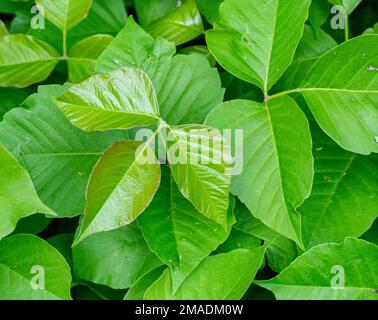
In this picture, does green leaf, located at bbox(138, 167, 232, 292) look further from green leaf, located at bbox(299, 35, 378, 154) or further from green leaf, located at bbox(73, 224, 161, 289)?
green leaf, located at bbox(299, 35, 378, 154)

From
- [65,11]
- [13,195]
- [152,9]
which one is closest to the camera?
[13,195]

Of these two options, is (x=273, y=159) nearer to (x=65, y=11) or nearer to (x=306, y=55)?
(x=306, y=55)

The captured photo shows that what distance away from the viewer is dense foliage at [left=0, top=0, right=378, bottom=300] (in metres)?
0.69

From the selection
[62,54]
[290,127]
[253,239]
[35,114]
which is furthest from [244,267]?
[62,54]

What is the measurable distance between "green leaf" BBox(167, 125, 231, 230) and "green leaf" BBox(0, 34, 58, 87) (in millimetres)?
326

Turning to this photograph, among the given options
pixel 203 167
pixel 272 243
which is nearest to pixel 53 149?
pixel 203 167

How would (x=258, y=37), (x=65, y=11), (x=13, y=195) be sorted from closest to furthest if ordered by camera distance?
1. (x=13, y=195)
2. (x=258, y=37)
3. (x=65, y=11)

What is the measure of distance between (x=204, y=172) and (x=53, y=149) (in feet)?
0.77

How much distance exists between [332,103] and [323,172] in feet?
0.38

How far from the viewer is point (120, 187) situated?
0.68 m

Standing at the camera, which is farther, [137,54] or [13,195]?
[137,54]

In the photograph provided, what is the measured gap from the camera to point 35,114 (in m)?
0.79

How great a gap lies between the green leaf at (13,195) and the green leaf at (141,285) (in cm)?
19
